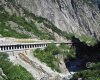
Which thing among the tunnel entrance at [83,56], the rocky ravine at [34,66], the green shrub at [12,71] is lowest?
the tunnel entrance at [83,56]

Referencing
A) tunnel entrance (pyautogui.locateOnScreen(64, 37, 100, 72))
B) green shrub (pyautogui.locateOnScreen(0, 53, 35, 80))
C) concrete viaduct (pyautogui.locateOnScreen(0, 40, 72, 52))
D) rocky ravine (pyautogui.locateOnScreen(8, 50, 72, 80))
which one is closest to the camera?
green shrub (pyautogui.locateOnScreen(0, 53, 35, 80))

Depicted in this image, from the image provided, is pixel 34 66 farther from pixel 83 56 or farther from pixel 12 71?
pixel 83 56

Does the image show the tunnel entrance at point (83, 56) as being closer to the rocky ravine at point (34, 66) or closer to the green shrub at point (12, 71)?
the rocky ravine at point (34, 66)

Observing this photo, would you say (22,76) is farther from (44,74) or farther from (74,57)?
(74,57)

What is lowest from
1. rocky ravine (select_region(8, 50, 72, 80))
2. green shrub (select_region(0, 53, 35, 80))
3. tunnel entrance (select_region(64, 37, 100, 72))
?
tunnel entrance (select_region(64, 37, 100, 72))

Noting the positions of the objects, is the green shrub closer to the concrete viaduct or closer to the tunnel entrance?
the concrete viaduct

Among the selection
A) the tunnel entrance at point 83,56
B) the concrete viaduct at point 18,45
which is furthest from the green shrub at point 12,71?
the tunnel entrance at point 83,56

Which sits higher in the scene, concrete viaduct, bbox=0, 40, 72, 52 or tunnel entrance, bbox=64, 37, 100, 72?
concrete viaduct, bbox=0, 40, 72, 52

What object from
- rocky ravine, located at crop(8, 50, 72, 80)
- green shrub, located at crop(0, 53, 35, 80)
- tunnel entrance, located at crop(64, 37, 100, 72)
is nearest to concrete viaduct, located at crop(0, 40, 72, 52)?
rocky ravine, located at crop(8, 50, 72, 80)

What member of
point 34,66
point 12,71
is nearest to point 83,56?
point 34,66

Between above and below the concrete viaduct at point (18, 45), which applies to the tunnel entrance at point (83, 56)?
below

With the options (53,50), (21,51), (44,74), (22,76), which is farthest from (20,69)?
(53,50)

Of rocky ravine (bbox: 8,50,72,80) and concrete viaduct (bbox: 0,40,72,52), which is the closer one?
rocky ravine (bbox: 8,50,72,80)
